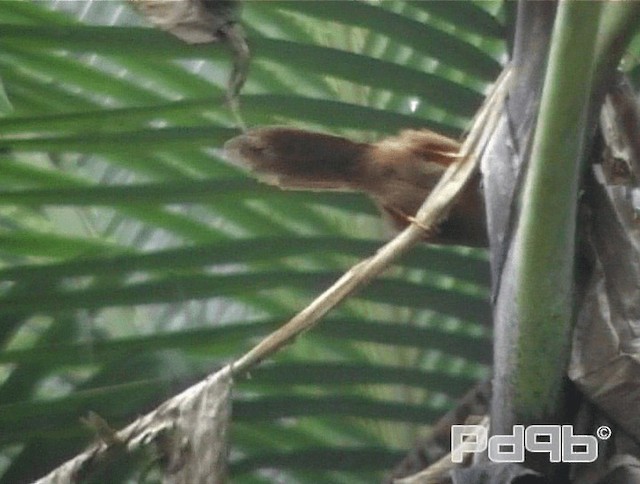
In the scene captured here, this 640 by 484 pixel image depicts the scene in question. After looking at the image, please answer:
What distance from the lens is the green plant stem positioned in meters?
0.38

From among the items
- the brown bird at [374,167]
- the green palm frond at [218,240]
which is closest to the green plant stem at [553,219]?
the brown bird at [374,167]

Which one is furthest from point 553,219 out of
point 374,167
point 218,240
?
point 218,240

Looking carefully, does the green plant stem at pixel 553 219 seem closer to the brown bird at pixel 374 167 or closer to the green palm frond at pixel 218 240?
the brown bird at pixel 374 167

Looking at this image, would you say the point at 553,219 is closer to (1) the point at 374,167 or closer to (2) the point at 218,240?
(1) the point at 374,167

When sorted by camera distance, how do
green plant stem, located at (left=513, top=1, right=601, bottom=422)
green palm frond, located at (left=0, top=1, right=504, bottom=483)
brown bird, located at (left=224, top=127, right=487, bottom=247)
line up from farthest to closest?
green palm frond, located at (left=0, top=1, right=504, bottom=483)
brown bird, located at (left=224, top=127, right=487, bottom=247)
green plant stem, located at (left=513, top=1, right=601, bottom=422)

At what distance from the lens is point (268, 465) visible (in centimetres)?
76

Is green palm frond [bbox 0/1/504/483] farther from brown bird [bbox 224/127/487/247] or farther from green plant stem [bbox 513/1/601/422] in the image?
green plant stem [bbox 513/1/601/422]

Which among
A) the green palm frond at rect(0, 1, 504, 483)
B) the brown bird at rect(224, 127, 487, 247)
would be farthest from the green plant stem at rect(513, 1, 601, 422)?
the green palm frond at rect(0, 1, 504, 483)

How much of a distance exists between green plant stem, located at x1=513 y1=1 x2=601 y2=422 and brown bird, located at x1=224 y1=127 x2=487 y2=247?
86 millimetres

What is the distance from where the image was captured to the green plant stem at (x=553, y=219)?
0.38 meters

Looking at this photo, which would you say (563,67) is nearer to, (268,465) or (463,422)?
(463,422)

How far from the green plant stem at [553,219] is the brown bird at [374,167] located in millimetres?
86

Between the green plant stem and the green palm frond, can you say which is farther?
the green palm frond

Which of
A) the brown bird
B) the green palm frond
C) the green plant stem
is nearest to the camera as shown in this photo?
the green plant stem
